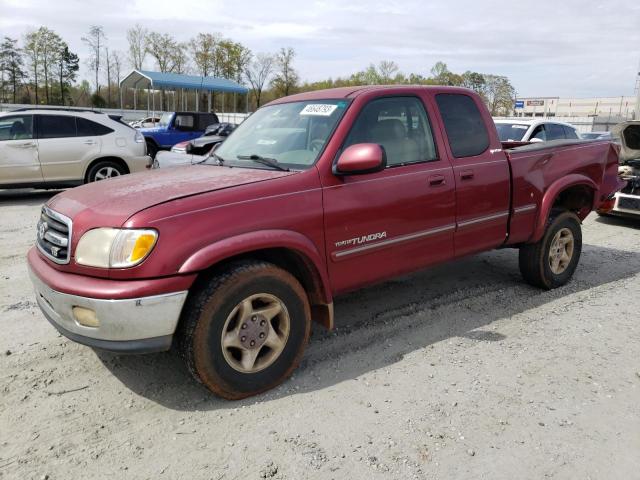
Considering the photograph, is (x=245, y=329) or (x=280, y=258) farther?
(x=280, y=258)

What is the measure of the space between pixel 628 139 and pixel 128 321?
9.26 meters

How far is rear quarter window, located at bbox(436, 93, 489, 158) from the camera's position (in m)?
4.27

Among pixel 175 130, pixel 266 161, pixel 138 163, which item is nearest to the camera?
pixel 266 161

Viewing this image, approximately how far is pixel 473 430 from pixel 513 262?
12.5 ft

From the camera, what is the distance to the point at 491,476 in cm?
255

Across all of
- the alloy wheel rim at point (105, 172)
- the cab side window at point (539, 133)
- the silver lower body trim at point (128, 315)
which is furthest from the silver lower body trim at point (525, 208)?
the alloy wheel rim at point (105, 172)

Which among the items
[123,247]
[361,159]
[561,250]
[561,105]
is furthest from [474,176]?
[561,105]

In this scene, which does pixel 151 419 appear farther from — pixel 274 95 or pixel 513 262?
pixel 274 95

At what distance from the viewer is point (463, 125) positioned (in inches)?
174

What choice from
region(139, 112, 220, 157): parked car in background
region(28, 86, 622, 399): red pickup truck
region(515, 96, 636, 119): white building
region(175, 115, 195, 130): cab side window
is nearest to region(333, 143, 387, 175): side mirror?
region(28, 86, 622, 399): red pickup truck

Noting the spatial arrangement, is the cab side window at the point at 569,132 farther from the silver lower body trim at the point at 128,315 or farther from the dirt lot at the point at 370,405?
the silver lower body trim at the point at 128,315

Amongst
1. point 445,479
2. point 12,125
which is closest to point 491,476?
point 445,479

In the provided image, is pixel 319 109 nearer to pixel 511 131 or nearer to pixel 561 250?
pixel 561 250

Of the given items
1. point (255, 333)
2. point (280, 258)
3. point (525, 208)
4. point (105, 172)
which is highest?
point (525, 208)
